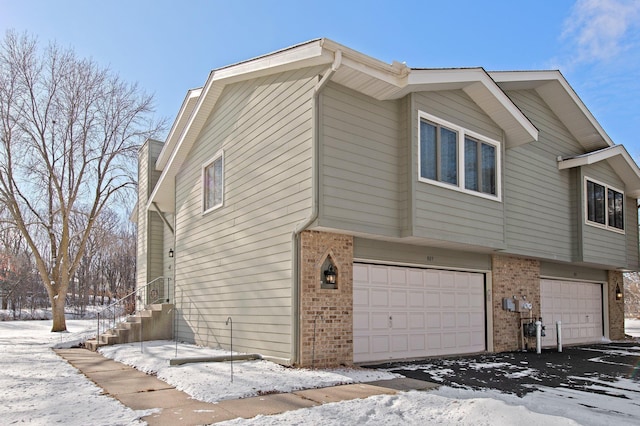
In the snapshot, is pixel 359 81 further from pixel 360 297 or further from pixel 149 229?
pixel 149 229

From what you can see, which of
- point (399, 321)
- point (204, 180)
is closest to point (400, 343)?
point (399, 321)

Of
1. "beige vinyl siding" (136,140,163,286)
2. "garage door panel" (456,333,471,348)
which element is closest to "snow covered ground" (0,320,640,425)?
"garage door panel" (456,333,471,348)

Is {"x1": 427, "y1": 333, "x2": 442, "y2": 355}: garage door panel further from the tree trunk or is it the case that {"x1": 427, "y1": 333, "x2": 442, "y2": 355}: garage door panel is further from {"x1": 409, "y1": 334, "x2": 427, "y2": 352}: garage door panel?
the tree trunk

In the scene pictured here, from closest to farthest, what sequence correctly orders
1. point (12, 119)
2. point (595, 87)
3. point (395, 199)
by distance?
point (395, 199)
point (595, 87)
point (12, 119)

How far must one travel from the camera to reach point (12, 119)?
19.5m

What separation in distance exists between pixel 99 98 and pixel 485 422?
1996 cm

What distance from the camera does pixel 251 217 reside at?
413 inches

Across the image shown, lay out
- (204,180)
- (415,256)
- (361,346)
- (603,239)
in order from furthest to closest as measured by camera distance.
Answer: (603,239)
(204,180)
(415,256)
(361,346)

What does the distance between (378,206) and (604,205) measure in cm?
959

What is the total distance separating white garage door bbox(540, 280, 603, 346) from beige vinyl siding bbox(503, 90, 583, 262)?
1.47 metres

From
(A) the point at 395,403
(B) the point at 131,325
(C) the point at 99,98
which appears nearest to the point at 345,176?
(A) the point at 395,403

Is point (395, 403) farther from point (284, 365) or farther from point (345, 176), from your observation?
point (345, 176)

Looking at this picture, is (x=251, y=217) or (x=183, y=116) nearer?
(x=251, y=217)

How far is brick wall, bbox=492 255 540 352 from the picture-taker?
12.4 meters
